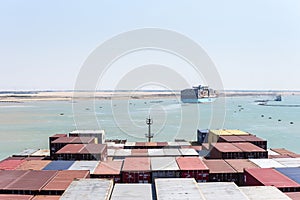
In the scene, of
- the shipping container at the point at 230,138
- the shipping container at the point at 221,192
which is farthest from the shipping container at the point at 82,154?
the shipping container at the point at 230,138

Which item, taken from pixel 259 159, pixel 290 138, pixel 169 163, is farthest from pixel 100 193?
pixel 290 138

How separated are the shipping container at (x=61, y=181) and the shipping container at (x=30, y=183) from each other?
0.24m

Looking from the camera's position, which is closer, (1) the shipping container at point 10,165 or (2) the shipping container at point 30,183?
(2) the shipping container at point 30,183

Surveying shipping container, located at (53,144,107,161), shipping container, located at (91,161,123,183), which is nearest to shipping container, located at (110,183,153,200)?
shipping container, located at (91,161,123,183)

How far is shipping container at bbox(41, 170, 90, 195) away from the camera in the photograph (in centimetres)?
1375

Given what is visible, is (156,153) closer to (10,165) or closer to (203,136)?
(10,165)

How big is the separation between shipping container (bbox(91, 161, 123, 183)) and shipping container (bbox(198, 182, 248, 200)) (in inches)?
245

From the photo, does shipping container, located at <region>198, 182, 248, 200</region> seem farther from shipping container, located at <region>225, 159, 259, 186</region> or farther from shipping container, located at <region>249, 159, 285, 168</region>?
shipping container, located at <region>249, 159, 285, 168</region>

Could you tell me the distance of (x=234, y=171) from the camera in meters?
18.1

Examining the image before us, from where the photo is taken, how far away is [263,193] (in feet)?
39.9

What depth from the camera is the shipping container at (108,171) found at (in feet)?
58.0

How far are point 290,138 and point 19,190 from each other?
43.7m

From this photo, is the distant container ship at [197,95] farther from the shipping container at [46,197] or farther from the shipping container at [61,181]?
the shipping container at [46,197]

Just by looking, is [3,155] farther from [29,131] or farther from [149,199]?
[149,199]
